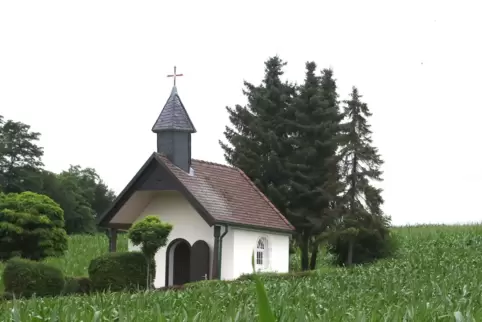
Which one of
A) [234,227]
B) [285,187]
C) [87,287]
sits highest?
[285,187]

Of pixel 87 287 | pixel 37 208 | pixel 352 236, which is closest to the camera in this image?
pixel 87 287

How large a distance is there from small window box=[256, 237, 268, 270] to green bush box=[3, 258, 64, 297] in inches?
363

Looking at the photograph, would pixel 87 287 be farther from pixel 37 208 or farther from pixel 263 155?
pixel 263 155

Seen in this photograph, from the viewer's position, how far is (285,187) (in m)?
43.7

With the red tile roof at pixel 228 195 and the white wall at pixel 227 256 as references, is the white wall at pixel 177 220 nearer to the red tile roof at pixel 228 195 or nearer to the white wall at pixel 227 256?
the white wall at pixel 227 256

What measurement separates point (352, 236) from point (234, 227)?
22.7ft

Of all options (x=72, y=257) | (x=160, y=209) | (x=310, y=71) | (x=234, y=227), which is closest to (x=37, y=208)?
(x=72, y=257)

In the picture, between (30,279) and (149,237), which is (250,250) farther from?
(30,279)

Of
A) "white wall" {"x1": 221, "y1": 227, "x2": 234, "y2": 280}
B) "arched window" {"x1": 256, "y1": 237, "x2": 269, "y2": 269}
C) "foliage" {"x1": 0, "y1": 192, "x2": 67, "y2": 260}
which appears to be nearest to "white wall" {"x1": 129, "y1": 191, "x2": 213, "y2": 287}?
"white wall" {"x1": 221, "y1": 227, "x2": 234, "y2": 280}

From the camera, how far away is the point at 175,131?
3105 centimetres

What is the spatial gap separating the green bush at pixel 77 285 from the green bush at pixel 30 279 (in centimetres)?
75

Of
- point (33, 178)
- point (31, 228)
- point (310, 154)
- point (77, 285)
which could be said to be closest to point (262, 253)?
point (77, 285)

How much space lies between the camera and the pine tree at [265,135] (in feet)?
145

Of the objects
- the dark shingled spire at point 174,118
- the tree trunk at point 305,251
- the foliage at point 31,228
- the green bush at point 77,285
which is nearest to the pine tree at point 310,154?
the tree trunk at point 305,251
